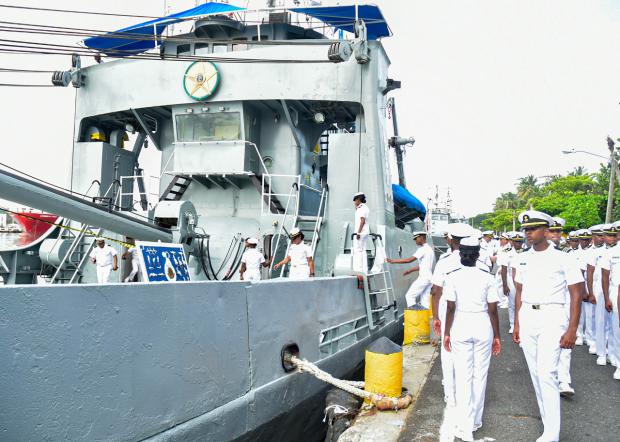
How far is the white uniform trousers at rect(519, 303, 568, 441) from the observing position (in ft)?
11.3

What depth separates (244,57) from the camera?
7.82 meters

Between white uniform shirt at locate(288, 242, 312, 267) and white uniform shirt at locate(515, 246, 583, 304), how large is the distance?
10.1ft

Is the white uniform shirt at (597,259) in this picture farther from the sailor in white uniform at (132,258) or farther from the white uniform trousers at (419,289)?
the sailor in white uniform at (132,258)

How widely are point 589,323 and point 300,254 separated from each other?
4.10 m

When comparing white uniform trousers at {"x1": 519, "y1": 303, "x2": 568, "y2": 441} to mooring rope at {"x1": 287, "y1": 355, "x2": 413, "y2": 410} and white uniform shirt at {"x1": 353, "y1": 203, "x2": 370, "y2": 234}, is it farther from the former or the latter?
white uniform shirt at {"x1": 353, "y1": 203, "x2": 370, "y2": 234}

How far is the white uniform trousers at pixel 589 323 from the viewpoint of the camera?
676 centimetres

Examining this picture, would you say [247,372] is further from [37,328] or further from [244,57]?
[244,57]

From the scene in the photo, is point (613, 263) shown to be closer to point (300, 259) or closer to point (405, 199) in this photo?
point (300, 259)

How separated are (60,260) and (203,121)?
2.92 m

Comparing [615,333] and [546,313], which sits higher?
[546,313]

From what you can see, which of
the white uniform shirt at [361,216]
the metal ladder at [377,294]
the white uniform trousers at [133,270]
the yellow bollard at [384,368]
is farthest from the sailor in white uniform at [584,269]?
the white uniform trousers at [133,270]

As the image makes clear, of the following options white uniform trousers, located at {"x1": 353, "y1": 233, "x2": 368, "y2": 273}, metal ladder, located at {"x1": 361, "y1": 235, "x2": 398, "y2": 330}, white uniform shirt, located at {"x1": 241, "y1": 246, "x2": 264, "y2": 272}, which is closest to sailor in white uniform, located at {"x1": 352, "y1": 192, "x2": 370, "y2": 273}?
white uniform trousers, located at {"x1": 353, "y1": 233, "x2": 368, "y2": 273}

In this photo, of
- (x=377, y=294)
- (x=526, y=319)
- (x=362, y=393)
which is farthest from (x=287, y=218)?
(x=526, y=319)

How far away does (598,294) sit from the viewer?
6449mm
